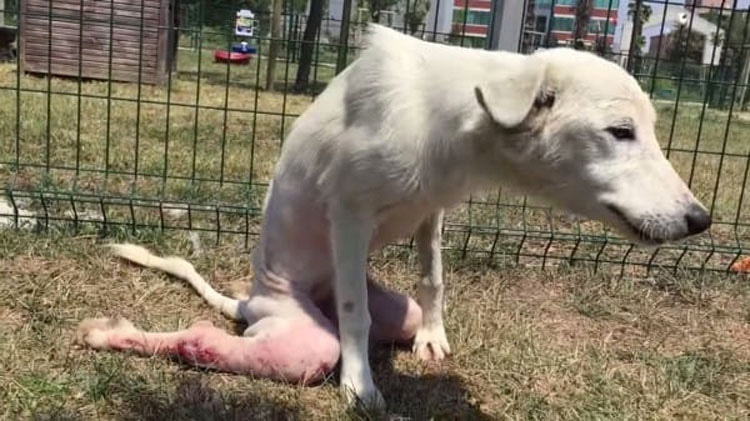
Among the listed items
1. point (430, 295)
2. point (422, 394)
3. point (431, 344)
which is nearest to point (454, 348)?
point (431, 344)

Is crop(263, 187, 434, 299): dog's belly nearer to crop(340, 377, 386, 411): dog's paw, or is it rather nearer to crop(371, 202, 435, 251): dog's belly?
crop(371, 202, 435, 251): dog's belly

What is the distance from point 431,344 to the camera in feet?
10.4

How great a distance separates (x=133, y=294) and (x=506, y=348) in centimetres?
152

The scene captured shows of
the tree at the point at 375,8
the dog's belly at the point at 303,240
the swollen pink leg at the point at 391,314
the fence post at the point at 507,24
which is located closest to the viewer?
the dog's belly at the point at 303,240

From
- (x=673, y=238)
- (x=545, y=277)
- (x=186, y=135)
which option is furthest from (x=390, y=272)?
(x=186, y=135)

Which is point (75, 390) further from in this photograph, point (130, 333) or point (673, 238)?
point (673, 238)

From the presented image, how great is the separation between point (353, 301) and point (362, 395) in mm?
296

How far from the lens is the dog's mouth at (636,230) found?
2.31 meters

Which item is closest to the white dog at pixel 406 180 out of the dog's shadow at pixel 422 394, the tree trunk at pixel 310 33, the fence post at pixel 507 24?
the dog's shadow at pixel 422 394

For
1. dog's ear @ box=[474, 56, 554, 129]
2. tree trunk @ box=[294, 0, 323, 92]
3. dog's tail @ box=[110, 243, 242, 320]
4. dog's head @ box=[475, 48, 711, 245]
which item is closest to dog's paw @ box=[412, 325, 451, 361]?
dog's tail @ box=[110, 243, 242, 320]

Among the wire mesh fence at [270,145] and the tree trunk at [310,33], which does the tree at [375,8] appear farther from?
the tree trunk at [310,33]

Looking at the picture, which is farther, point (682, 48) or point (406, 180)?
point (682, 48)

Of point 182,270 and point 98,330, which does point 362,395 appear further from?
point 182,270

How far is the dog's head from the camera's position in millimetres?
2252
